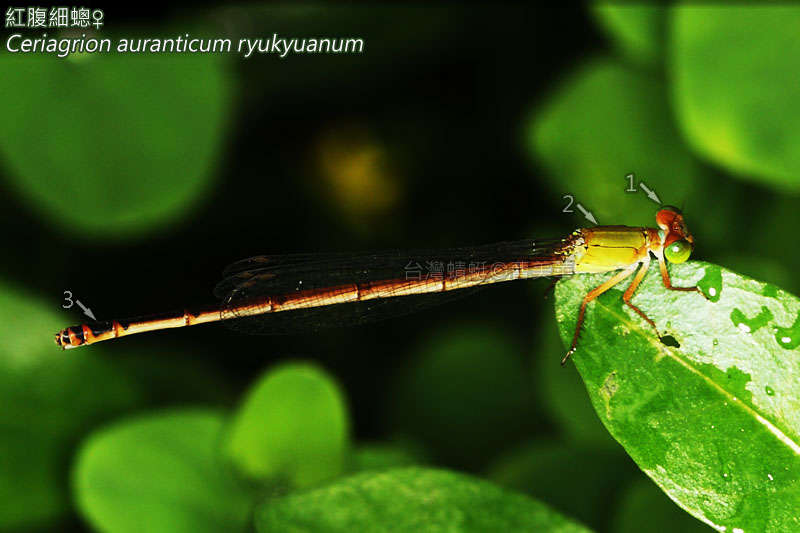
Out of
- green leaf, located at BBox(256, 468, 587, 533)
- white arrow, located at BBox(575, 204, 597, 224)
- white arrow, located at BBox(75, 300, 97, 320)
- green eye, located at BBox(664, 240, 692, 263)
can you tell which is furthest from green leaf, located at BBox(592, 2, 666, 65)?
white arrow, located at BBox(75, 300, 97, 320)

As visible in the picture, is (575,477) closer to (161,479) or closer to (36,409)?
(161,479)

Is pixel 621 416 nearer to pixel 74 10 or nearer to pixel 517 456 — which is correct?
pixel 517 456

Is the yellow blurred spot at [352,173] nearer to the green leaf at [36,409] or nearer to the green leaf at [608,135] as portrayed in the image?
the green leaf at [608,135]

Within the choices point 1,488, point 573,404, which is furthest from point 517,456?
point 1,488

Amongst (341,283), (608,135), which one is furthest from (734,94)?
(341,283)

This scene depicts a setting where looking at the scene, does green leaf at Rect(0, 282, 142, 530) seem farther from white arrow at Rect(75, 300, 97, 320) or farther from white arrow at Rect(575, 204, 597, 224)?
white arrow at Rect(575, 204, 597, 224)
